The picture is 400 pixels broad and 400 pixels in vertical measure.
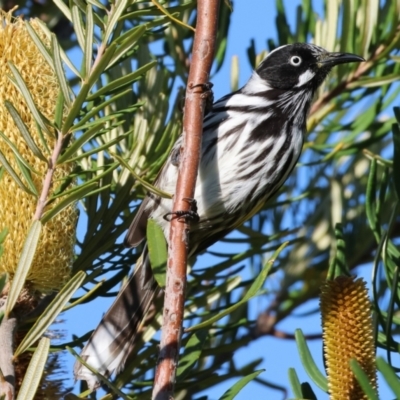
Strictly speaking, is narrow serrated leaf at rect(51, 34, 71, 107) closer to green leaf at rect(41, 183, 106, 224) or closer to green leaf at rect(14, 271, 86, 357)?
green leaf at rect(41, 183, 106, 224)

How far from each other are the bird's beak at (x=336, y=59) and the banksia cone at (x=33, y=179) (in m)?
1.08

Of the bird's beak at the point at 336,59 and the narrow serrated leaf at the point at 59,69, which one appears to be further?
the bird's beak at the point at 336,59

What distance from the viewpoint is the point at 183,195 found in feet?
4.33

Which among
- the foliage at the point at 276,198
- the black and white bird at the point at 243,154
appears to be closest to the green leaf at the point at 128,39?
the foliage at the point at 276,198

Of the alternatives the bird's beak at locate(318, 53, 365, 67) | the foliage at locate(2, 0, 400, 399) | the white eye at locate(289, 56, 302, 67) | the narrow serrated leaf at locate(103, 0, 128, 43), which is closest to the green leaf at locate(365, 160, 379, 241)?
the foliage at locate(2, 0, 400, 399)

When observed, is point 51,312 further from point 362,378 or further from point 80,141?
point 362,378

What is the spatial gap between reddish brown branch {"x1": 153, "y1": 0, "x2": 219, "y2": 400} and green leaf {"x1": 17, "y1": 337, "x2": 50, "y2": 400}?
153mm

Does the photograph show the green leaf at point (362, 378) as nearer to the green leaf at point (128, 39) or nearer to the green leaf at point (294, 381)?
the green leaf at point (294, 381)

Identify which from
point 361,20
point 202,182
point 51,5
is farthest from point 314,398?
point 51,5

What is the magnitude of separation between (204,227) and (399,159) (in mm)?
1486

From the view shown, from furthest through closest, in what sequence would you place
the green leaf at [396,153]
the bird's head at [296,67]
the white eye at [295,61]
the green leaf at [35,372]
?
1. the white eye at [295,61]
2. the bird's head at [296,67]
3. the green leaf at [396,153]
4. the green leaf at [35,372]

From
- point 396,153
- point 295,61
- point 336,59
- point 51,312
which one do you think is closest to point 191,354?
point 51,312

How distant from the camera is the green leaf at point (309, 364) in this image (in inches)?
51.1

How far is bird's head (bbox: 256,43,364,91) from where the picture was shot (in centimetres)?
276
